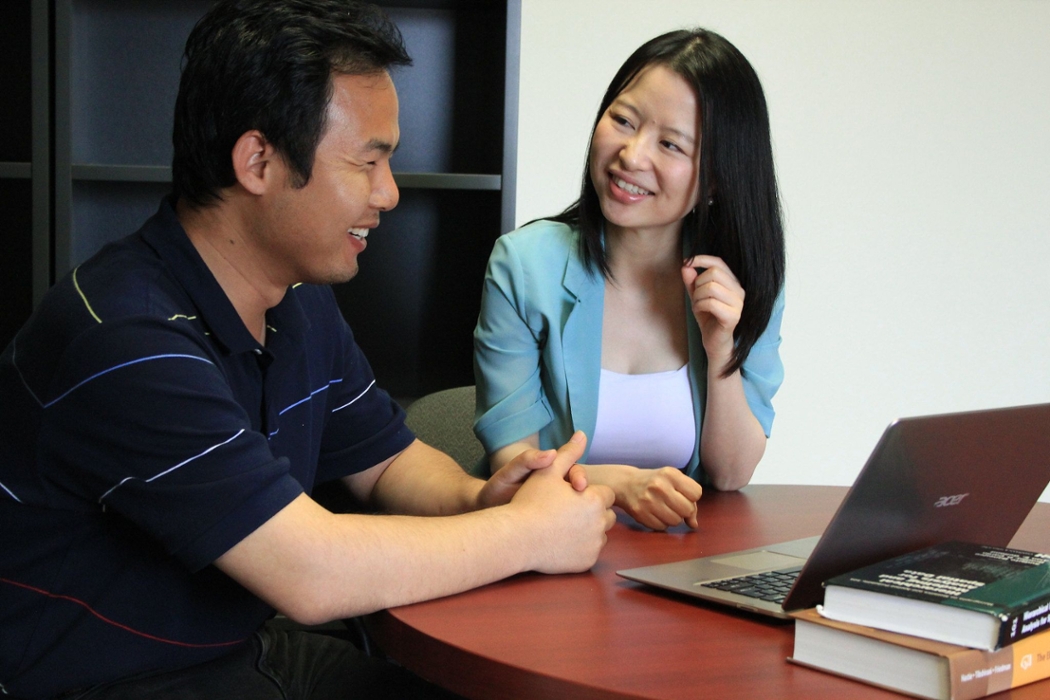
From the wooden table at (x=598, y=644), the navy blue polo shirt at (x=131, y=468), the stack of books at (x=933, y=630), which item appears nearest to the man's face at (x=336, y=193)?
the navy blue polo shirt at (x=131, y=468)

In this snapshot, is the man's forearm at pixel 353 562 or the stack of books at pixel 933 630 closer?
the stack of books at pixel 933 630

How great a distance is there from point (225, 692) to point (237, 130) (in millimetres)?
628

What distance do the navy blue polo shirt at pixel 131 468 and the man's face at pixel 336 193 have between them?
0.35ft

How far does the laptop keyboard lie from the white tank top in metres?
0.67

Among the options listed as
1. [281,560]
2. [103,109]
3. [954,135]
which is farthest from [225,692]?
[954,135]

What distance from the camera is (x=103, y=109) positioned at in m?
2.20

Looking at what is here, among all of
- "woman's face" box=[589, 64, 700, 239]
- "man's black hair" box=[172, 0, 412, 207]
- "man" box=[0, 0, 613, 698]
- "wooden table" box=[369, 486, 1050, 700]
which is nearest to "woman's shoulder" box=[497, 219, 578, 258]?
"woman's face" box=[589, 64, 700, 239]

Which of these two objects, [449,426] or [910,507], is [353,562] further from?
[449,426]

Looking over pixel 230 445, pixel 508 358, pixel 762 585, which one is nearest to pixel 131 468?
pixel 230 445

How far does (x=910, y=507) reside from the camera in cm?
98

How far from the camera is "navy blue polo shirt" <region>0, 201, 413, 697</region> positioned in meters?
1.02

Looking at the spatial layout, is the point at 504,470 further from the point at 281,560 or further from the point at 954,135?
the point at 954,135

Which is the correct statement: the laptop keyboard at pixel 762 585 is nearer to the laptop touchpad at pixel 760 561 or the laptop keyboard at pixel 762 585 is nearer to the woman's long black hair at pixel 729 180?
the laptop touchpad at pixel 760 561

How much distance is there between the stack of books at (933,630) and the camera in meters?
0.83
